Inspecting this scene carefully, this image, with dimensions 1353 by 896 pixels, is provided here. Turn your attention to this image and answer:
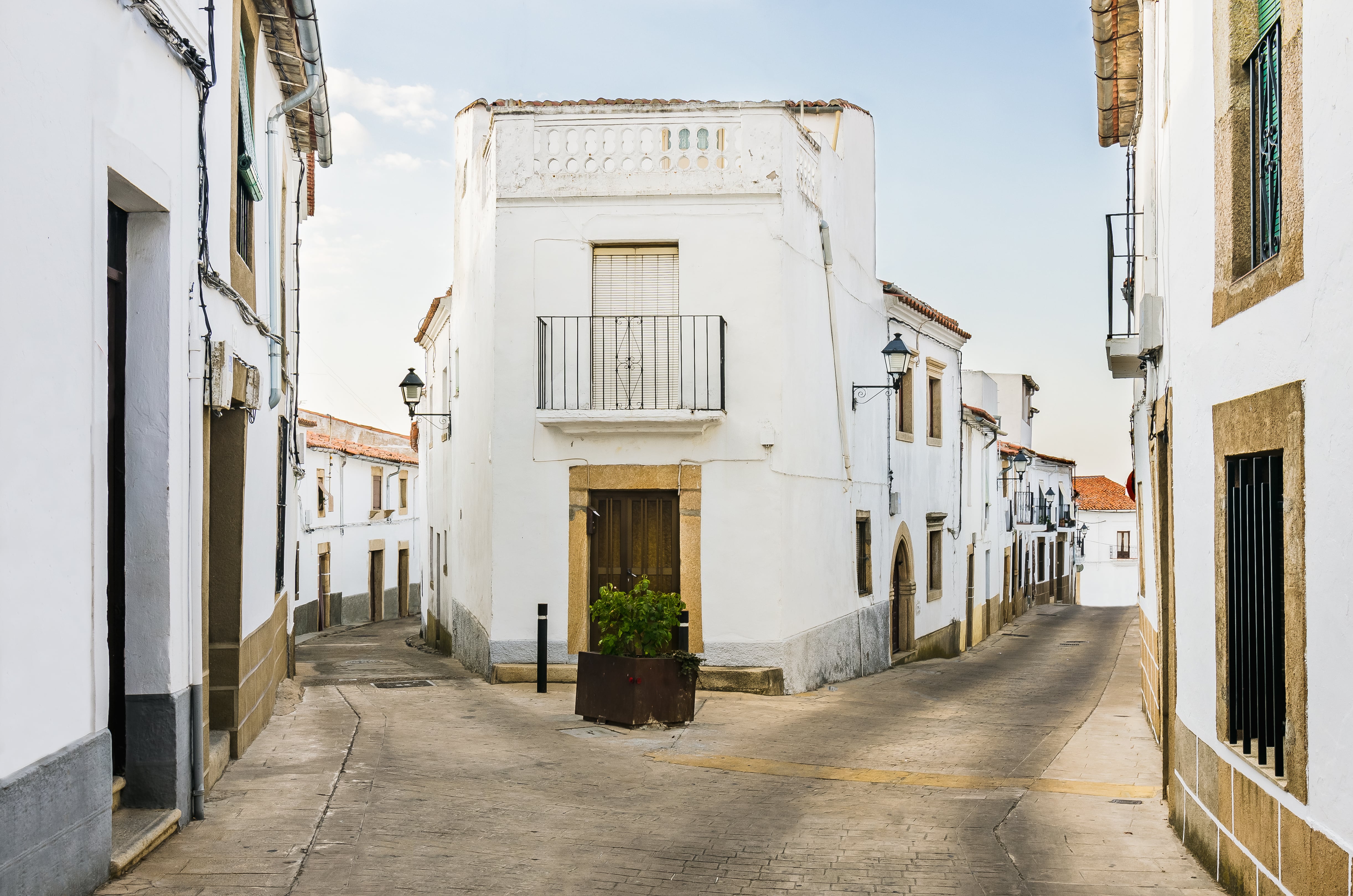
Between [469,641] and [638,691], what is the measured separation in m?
5.76

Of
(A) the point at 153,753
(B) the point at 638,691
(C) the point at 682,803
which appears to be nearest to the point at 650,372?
(B) the point at 638,691

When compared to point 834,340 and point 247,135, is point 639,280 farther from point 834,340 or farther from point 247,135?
point 247,135

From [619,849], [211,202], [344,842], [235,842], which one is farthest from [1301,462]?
[211,202]

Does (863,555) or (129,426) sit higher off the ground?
(129,426)

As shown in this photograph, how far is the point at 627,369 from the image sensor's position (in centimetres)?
1301

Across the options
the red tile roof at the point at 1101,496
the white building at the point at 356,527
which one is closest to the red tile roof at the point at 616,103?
the white building at the point at 356,527

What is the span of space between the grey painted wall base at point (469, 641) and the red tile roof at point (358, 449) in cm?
962

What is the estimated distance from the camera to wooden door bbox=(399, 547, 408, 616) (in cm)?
3453

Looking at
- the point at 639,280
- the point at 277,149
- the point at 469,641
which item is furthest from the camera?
the point at 469,641

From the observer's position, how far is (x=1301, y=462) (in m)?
4.48

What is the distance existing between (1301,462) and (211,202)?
6149mm

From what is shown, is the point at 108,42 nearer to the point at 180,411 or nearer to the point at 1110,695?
the point at 180,411

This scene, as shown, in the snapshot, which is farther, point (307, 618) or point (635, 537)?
point (307, 618)

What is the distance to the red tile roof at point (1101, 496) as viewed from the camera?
54688 mm
